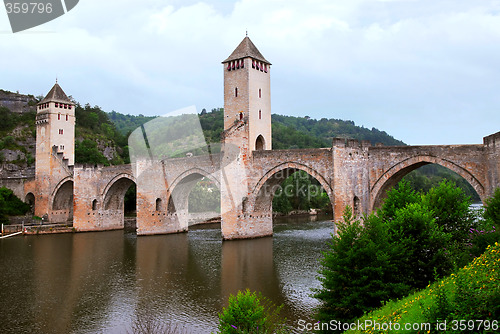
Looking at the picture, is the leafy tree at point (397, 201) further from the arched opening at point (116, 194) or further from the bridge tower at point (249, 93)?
the arched opening at point (116, 194)

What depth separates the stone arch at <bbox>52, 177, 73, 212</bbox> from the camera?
38.6 m

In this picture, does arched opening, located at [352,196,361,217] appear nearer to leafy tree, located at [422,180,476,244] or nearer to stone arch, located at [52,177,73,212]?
leafy tree, located at [422,180,476,244]

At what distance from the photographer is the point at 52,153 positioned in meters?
38.8

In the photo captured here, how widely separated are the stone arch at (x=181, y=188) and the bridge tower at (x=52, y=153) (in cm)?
1210

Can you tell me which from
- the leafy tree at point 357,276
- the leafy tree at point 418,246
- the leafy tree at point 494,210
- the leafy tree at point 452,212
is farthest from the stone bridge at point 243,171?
the leafy tree at point 357,276

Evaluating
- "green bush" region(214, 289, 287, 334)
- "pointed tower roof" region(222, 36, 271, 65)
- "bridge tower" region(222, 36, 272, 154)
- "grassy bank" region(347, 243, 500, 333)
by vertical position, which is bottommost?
"green bush" region(214, 289, 287, 334)

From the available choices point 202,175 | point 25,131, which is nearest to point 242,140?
point 202,175

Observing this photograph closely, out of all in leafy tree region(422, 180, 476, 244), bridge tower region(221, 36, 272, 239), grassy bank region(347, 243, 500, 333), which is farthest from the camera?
bridge tower region(221, 36, 272, 239)

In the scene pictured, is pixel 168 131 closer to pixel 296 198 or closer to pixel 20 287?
pixel 296 198

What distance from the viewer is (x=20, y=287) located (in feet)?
50.7

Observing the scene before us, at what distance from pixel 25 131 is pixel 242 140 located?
38.5 meters

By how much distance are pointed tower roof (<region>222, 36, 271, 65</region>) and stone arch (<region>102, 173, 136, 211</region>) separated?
13.2 m

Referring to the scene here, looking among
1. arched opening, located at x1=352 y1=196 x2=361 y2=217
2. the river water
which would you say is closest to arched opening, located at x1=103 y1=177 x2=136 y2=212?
the river water

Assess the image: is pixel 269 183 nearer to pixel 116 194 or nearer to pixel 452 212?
pixel 452 212
